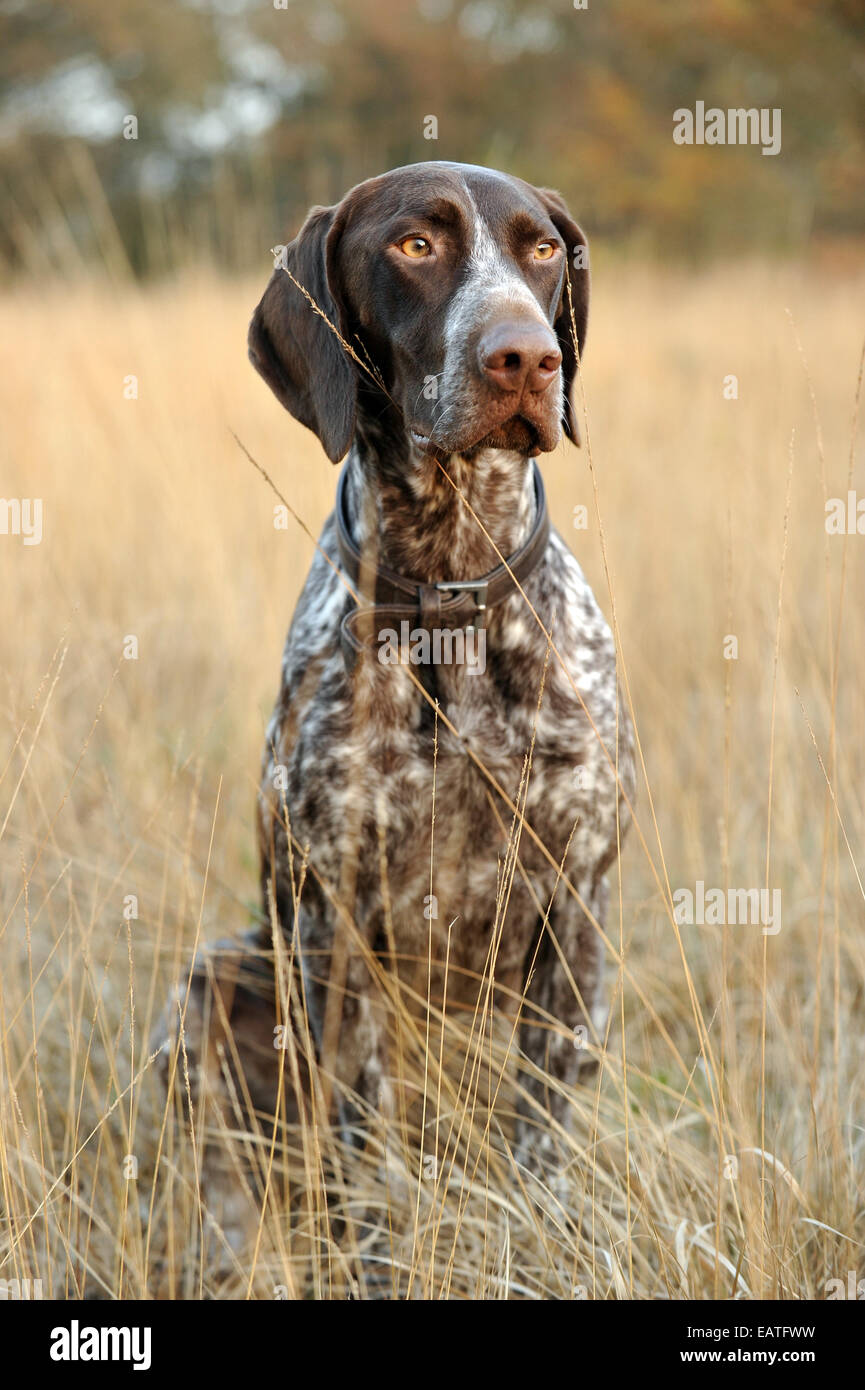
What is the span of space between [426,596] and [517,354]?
0.52 metres

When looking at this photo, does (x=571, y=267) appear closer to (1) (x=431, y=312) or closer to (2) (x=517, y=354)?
(1) (x=431, y=312)

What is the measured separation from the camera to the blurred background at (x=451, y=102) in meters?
15.8

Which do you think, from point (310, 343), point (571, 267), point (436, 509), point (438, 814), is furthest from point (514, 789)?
point (571, 267)

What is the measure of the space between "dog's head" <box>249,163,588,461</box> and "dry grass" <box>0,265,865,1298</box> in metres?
0.52

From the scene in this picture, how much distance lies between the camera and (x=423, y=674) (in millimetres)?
2400

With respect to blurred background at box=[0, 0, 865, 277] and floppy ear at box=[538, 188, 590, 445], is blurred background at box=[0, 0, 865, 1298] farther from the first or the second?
blurred background at box=[0, 0, 865, 277]

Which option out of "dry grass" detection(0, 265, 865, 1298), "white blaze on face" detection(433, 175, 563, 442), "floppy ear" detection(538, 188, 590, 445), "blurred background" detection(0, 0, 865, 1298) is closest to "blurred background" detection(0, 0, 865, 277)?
"blurred background" detection(0, 0, 865, 1298)

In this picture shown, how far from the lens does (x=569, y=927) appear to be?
2502 millimetres

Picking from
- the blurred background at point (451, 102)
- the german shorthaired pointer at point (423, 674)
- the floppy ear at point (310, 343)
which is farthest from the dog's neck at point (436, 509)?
the blurred background at point (451, 102)

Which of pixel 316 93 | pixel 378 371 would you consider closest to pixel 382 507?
pixel 378 371

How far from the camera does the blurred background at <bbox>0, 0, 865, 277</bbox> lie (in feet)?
51.9

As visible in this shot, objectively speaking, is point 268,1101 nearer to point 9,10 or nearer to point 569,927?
point 569,927

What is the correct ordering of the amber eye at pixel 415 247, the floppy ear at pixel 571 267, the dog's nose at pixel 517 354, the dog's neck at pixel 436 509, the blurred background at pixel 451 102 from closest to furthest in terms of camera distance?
1. the dog's nose at pixel 517 354
2. the amber eye at pixel 415 247
3. the dog's neck at pixel 436 509
4. the floppy ear at pixel 571 267
5. the blurred background at pixel 451 102

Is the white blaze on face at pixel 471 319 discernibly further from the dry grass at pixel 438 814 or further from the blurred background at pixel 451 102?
the blurred background at pixel 451 102
